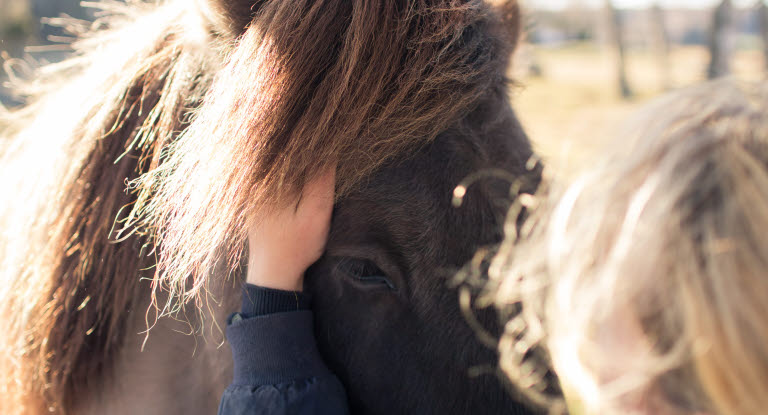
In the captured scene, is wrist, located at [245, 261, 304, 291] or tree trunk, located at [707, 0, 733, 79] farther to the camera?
tree trunk, located at [707, 0, 733, 79]

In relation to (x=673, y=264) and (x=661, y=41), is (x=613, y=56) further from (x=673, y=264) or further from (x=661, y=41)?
(x=673, y=264)

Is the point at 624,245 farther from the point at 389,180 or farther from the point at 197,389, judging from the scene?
the point at 197,389

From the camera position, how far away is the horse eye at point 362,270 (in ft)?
3.63

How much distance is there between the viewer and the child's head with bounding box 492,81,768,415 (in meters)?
0.55

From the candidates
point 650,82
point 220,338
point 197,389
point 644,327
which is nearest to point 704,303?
point 644,327

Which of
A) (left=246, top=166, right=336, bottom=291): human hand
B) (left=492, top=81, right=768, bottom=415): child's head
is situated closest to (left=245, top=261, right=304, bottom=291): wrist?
(left=246, top=166, right=336, bottom=291): human hand

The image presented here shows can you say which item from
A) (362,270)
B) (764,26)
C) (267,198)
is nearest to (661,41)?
(764,26)

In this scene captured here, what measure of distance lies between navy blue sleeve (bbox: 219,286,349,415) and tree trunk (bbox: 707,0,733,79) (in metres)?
11.4

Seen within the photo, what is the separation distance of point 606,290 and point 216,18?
0.94m

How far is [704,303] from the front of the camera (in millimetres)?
558

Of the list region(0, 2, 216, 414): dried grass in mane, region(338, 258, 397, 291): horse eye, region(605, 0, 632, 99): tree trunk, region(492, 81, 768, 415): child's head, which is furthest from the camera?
region(605, 0, 632, 99): tree trunk

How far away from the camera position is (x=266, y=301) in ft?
3.44

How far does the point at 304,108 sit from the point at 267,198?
0.19m

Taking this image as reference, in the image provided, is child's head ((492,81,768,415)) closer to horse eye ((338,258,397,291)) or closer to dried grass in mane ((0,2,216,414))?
horse eye ((338,258,397,291))
